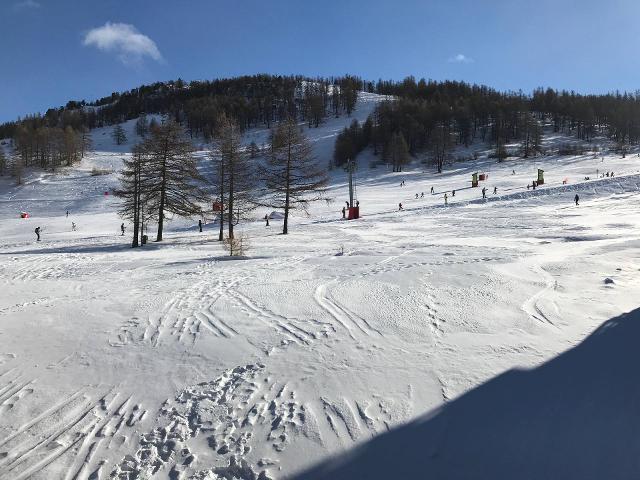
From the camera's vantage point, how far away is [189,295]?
10.7m

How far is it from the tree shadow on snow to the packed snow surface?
2cm

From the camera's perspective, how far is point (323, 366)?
6.39 m

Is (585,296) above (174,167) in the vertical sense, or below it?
below

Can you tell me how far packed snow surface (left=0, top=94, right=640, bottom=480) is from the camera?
4.35m

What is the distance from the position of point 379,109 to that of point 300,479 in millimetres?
114973

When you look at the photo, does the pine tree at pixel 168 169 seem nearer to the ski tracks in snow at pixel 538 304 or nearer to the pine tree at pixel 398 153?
the ski tracks in snow at pixel 538 304

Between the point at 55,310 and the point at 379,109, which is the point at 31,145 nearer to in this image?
the point at 379,109

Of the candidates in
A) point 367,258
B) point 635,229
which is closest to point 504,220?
point 635,229

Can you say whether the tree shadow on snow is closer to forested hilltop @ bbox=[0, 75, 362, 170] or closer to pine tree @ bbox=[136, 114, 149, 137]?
forested hilltop @ bbox=[0, 75, 362, 170]

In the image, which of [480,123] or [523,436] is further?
[480,123]

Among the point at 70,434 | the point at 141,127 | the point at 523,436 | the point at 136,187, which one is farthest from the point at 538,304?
the point at 141,127

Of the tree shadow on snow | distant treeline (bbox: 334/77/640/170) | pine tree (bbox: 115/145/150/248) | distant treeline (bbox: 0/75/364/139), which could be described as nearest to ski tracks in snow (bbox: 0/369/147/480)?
the tree shadow on snow

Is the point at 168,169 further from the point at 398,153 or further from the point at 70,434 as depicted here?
the point at 398,153

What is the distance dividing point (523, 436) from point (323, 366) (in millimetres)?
2937
